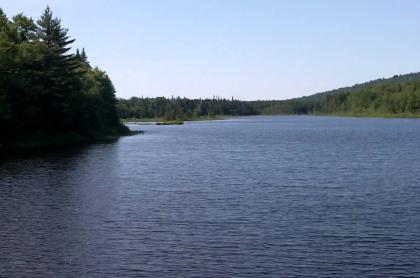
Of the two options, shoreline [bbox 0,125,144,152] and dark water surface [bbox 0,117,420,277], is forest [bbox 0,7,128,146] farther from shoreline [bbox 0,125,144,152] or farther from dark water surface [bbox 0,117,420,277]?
dark water surface [bbox 0,117,420,277]

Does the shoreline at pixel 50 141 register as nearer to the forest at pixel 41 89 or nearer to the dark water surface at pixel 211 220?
the forest at pixel 41 89

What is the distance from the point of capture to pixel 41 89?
294 ft

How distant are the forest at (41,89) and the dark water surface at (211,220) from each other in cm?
2361

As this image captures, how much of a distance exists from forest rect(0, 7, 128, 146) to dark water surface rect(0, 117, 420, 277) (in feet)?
77.5

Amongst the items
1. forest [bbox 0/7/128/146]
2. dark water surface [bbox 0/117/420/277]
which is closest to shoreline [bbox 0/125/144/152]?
forest [bbox 0/7/128/146]

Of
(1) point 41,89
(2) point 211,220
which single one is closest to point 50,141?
(1) point 41,89

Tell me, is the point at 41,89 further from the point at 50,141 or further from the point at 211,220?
the point at 211,220

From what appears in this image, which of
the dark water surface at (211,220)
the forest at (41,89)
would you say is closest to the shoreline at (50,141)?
the forest at (41,89)

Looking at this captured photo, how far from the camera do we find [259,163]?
65438mm

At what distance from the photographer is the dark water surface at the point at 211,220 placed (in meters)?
25.0

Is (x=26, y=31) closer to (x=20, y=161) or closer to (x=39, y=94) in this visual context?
(x=39, y=94)

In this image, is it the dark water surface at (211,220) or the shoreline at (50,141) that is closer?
the dark water surface at (211,220)

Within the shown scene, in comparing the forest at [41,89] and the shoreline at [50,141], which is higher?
the forest at [41,89]

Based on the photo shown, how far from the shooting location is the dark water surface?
82.1 ft
